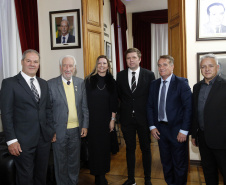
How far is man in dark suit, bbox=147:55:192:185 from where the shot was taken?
236 cm

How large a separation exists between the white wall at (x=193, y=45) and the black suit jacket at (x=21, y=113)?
241 cm

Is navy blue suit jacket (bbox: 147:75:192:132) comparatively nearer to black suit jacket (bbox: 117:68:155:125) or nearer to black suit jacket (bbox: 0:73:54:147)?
black suit jacket (bbox: 117:68:155:125)

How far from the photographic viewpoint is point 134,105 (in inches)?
107

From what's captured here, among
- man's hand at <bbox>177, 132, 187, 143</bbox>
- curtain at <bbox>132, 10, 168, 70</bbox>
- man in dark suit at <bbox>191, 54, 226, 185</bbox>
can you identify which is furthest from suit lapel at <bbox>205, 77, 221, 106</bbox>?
curtain at <bbox>132, 10, 168, 70</bbox>

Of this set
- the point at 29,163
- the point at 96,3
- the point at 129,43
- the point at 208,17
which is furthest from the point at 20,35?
the point at 129,43

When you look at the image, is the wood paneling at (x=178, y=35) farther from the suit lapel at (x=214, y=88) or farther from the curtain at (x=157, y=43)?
the curtain at (x=157, y=43)

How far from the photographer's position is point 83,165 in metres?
3.51

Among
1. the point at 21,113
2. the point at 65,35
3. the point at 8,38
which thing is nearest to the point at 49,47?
the point at 65,35

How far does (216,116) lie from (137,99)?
968 millimetres

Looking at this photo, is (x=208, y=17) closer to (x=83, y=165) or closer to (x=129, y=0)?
(x=83, y=165)

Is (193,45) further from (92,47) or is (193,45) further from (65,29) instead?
(65,29)

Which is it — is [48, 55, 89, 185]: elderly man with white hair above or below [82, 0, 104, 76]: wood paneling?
below

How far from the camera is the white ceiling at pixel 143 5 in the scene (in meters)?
6.86

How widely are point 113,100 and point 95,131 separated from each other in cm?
45
